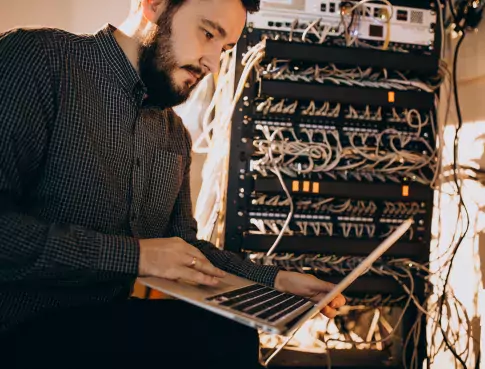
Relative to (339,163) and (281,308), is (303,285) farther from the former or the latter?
(339,163)

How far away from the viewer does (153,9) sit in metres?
0.87

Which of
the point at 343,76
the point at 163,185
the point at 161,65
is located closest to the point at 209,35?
the point at 161,65

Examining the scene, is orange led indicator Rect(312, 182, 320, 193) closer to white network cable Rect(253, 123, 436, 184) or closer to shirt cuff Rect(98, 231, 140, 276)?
white network cable Rect(253, 123, 436, 184)

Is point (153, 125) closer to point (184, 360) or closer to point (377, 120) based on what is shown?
point (184, 360)

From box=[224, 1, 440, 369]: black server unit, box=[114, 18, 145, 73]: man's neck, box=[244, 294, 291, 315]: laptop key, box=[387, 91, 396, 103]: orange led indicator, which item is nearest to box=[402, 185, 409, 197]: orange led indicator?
box=[224, 1, 440, 369]: black server unit

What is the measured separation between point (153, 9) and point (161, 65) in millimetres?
117

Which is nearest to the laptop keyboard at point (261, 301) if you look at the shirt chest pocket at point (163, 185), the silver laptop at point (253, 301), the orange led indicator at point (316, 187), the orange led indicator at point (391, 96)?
the silver laptop at point (253, 301)

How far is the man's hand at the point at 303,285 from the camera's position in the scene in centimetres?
87

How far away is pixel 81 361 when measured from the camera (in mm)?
644

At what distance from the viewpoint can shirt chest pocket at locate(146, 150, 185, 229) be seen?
0.95m

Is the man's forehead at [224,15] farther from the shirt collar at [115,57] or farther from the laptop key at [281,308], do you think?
the laptop key at [281,308]

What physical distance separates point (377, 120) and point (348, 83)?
0.47 ft

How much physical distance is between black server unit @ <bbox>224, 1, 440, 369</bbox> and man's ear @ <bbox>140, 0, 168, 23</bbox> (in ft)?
1.18

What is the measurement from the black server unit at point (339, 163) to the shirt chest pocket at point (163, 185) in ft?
0.72
